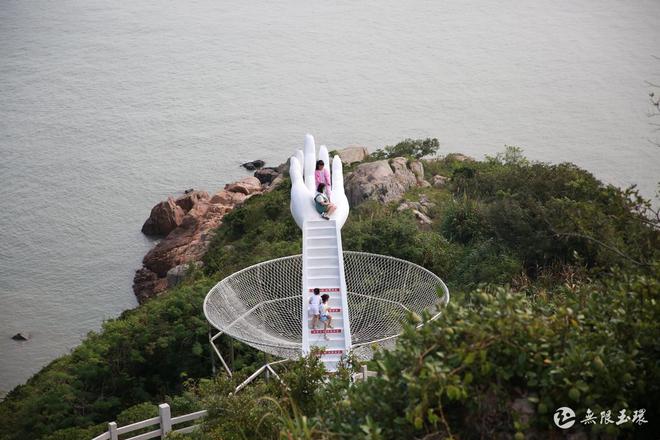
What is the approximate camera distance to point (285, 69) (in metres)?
45.6

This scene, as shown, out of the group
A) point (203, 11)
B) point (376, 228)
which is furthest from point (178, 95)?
point (376, 228)

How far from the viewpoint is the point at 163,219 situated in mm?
33281

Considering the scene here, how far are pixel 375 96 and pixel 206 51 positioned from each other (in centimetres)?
1205

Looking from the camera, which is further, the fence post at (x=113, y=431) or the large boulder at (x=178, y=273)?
the large boulder at (x=178, y=273)

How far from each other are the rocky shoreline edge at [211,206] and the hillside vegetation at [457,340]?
81cm

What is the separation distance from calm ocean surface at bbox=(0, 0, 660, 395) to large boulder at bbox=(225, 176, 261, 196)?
75.5 inches

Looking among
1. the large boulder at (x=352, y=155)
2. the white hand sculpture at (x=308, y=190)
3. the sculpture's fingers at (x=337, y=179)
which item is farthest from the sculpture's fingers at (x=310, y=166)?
the large boulder at (x=352, y=155)

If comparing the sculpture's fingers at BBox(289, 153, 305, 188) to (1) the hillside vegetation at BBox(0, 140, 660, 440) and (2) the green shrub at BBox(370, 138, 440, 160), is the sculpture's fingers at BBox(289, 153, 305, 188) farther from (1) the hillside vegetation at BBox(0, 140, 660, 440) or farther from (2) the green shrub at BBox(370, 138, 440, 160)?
(2) the green shrub at BBox(370, 138, 440, 160)

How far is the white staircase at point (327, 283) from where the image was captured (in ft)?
45.8

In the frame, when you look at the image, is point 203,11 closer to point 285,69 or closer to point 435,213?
point 285,69

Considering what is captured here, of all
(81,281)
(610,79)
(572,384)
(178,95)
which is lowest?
(81,281)

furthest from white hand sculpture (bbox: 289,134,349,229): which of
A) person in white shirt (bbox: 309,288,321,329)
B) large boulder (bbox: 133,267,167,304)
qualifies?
large boulder (bbox: 133,267,167,304)

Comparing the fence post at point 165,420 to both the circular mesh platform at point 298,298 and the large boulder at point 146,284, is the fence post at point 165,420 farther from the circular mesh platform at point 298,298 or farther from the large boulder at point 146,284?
the large boulder at point 146,284

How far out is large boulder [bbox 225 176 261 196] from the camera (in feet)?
114
